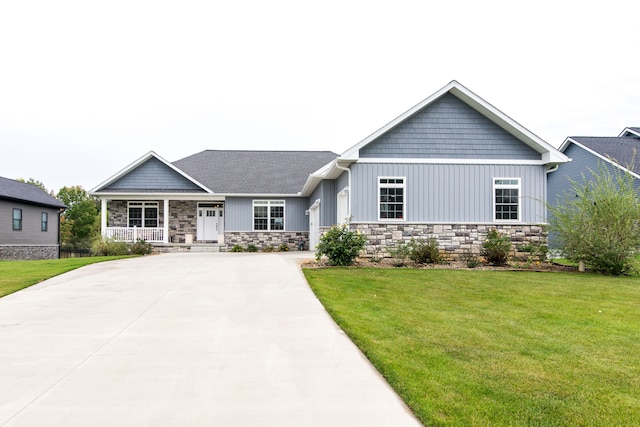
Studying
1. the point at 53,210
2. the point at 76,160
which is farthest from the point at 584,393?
the point at 76,160

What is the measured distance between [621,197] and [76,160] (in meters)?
44.7

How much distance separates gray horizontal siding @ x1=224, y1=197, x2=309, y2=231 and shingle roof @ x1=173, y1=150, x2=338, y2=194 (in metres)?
0.60

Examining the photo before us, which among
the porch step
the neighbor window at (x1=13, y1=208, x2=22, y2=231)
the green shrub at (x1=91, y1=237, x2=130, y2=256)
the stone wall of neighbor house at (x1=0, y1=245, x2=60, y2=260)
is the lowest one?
the stone wall of neighbor house at (x1=0, y1=245, x2=60, y2=260)

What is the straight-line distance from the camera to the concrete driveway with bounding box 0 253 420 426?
3430 mm

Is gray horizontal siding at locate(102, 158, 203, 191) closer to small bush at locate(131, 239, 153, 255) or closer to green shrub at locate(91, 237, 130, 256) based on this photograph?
small bush at locate(131, 239, 153, 255)

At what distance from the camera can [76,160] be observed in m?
43.5

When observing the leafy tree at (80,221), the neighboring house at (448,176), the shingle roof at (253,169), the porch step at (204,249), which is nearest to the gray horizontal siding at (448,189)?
the neighboring house at (448,176)

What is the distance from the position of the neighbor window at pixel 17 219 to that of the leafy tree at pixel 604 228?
26241mm

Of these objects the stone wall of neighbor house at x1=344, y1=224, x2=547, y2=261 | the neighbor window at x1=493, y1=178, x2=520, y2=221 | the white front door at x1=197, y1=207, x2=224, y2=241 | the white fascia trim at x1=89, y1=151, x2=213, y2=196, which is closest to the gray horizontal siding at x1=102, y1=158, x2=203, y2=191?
the white fascia trim at x1=89, y1=151, x2=213, y2=196

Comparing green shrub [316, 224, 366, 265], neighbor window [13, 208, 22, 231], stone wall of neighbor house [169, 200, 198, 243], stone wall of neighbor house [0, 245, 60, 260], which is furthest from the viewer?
neighbor window [13, 208, 22, 231]

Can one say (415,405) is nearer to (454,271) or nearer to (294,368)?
(294,368)

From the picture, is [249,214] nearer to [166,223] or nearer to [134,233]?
[166,223]

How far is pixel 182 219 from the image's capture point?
24.0 metres

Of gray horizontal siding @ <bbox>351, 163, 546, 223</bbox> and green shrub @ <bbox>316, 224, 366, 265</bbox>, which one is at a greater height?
gray horizontal siding @ <bbox>351, 163, 546, 223</bbox>
